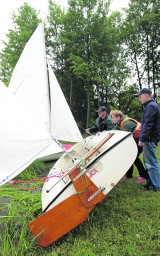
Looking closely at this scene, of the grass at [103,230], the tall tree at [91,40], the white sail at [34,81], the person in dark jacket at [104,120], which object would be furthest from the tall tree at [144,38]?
the grass at [103,230]

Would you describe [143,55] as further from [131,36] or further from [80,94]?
[80,94]

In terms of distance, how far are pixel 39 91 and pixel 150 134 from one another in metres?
3.93

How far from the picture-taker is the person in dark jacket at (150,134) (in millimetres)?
3449

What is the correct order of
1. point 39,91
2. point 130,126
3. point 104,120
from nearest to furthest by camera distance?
point 130,126
point 104,120
point 39,91

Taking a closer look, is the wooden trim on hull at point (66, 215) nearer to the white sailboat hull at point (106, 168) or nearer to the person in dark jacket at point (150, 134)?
the white sailboat hull at point (106, 168)

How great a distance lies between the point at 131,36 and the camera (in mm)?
18328

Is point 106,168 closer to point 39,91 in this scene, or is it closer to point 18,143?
point 18,143

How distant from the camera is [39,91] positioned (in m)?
6.57

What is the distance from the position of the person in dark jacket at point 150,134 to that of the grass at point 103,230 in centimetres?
32

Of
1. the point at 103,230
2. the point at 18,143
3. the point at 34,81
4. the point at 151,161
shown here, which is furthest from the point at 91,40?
the point at 103,230

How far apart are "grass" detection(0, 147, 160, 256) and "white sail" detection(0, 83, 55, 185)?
61 cm

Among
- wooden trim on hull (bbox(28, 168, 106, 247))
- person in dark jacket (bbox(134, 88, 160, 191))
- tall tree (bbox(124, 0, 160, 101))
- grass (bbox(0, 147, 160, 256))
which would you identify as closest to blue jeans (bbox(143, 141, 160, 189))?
person in dark jacket (bbox(134, 88, 160, 191))

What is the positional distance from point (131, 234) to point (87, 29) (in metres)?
16.9

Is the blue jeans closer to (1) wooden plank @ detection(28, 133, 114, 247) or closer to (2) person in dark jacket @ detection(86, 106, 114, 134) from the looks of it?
(1) wooden plank @ detection(28, 133, 114, 247)
